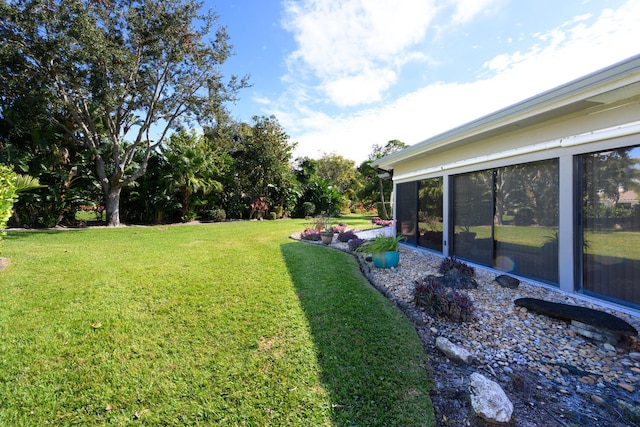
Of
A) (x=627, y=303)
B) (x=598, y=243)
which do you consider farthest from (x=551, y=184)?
(x=627, y=303)

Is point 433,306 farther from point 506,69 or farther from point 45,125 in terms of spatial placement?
point 45,125

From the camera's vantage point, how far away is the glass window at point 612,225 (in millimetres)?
3602

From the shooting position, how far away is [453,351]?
273 cm

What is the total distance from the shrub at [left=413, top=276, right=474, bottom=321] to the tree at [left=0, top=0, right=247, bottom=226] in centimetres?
1237

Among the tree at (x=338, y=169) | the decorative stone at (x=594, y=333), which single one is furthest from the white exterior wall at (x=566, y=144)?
the tree at (x=338, y=169)

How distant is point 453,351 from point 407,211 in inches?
244

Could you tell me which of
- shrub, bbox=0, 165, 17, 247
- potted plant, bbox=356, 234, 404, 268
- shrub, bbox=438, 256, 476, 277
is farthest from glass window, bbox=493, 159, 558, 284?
shrub, bbox=0, 165, 17, 247

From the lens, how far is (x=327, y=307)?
148 inches

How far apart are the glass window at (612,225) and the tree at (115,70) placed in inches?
547

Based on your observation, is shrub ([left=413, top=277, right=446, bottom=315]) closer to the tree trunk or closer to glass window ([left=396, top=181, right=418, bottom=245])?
glass window ([left=396, top=181, right=418, bottom=245])

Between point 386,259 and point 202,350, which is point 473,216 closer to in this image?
point 386,259

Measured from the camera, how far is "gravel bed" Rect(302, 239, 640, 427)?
2055mm

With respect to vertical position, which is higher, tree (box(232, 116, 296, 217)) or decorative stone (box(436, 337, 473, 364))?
tree (box(232, 116, 296, 217))

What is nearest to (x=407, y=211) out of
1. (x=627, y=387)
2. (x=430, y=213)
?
(x=430, y=213)
